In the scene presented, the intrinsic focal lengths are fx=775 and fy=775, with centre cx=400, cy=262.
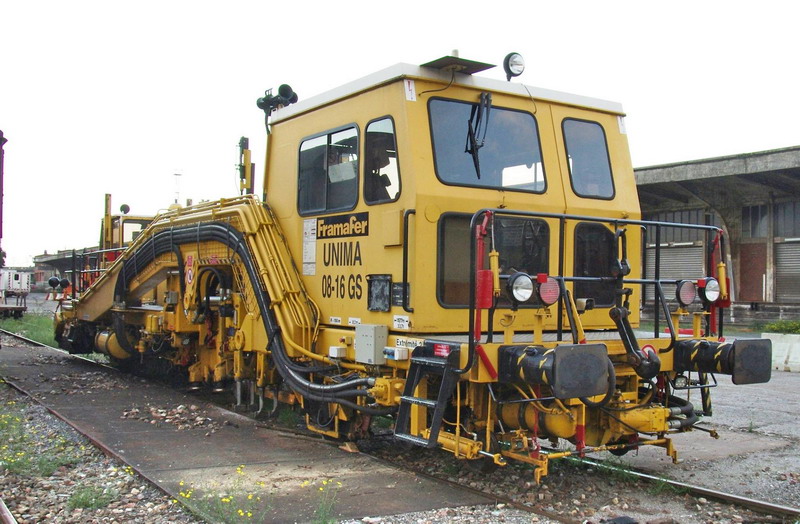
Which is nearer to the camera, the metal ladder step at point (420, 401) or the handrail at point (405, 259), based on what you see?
the metal ladder step at point (420, 401)

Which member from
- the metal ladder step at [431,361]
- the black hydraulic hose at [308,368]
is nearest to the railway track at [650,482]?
the black hydraulic hose at [308,368]

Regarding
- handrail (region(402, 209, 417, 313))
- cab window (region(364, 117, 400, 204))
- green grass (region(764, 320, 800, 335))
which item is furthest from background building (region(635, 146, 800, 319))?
handrail (region(402, 209, 417, 313))

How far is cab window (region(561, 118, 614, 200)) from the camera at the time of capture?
6.98 m

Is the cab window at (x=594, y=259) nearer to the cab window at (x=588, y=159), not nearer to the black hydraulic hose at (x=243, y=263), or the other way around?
the cab window at (x=588, y=159)

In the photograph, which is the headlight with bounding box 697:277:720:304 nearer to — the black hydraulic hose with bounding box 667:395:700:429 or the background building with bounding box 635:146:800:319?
the black hydraulic hose with bounding box 667:395:700:429

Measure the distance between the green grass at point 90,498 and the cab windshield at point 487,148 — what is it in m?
3.42

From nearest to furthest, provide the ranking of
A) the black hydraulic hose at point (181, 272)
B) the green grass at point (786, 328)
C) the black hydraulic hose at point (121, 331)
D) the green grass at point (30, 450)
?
the green grass at point (30, 450)
the black hydraulic hose at point (181, 272)
the black hydraulic hose at point (121, 331)
the green grass at point (786, 328)

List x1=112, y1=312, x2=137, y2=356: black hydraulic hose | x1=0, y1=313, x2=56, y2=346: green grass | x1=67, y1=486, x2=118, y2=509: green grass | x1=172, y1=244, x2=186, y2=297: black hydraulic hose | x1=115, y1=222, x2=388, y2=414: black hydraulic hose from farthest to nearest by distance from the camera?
1. x1=0, y1=313, x2=56, y2=346: green grass
2. x1=112, y1=312, x2=137, y2=356: black hydraulic hose
3. x1=172, y1=244, x2=186, y2=297: black hydraulic hose
4. x1=115, y1=222, x2=388, y2=414: black hydraulic hose
5. x1=67, y1=486, x2=118, y2=509: green grass

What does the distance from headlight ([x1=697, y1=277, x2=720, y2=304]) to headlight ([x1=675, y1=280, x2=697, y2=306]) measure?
0.07 meters

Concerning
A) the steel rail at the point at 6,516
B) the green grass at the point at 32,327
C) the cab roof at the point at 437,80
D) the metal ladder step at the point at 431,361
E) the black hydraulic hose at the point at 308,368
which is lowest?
the steel rail at the point at 6,516

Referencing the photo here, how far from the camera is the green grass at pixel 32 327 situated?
1944 cm

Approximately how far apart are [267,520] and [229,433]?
295 centimetres

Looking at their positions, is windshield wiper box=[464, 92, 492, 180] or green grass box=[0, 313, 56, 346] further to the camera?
green grass box=[0, 313, 56, 346]

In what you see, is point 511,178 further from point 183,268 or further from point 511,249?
point 183,268
